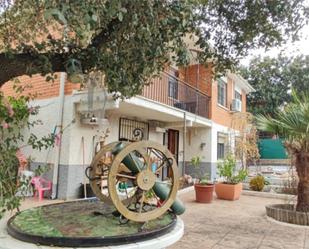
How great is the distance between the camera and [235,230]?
7.43m

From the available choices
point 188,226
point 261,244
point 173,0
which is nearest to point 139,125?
point 188,226

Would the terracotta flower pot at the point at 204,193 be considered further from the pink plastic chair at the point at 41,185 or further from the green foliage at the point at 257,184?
the pink plastic chair at the point at 41,185

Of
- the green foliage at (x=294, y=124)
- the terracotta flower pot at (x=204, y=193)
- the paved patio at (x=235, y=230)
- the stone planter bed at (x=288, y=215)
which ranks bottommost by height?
the paved patio at (x=235, y=230)

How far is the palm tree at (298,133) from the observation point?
803 cm

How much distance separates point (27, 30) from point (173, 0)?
323 centimetres

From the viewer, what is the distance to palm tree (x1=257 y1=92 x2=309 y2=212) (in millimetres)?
8031

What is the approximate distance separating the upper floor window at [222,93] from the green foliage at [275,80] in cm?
1557

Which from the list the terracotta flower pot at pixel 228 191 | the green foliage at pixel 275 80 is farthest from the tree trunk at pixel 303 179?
the green foliage at pixel 275 80

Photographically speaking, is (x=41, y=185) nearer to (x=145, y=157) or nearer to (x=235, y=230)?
(x=235, y=230)

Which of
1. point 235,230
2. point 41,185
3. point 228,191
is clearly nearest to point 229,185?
point 228,191

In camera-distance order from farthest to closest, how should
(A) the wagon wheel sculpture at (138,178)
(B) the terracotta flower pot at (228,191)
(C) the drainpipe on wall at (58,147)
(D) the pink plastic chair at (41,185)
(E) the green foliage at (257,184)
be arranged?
1. (E) the green foliage at (257,184)
2. (B) the terracotta flower pot at (228,191)
3. (C) the drainpipe on wall at (58,147)
4. (D) the pink plastic chair at (41,185)
5. (A) the wagon wheel sculpture at (138,178)

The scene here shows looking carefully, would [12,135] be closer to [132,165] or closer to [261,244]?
[132,165]

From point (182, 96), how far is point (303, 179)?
336 inches

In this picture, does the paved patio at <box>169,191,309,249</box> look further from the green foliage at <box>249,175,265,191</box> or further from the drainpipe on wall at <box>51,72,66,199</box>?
the drainpipe on wall at <box>51,72,66,199</box>
